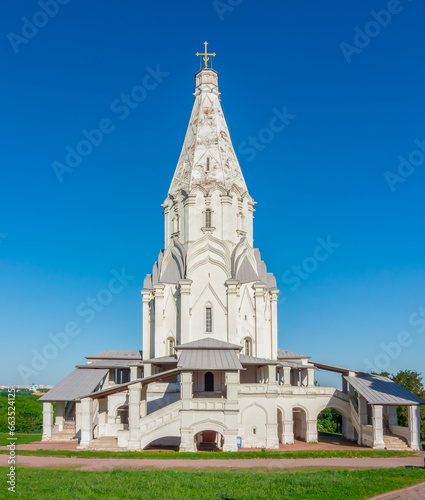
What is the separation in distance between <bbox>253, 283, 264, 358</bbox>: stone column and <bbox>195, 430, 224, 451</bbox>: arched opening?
21.5ft

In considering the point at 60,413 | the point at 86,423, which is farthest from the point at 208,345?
the point at 60,413

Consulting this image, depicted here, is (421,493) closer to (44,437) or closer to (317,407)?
(317,407)

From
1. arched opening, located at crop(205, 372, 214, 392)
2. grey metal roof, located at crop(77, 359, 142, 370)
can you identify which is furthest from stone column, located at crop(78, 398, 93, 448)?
Answer: arched opening, located at crop(205, 372, 214, 392)

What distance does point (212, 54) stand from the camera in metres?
42.3

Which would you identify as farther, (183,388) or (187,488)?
(183,388)

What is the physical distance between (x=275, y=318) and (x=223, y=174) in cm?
1105

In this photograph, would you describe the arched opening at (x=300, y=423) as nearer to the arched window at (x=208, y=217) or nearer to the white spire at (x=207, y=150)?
the arched window at (x=208, y=217)

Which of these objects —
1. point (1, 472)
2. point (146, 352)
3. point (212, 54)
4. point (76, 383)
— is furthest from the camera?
point (212, 54)

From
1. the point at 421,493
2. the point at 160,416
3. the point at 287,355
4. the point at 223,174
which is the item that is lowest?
the point at 421,493

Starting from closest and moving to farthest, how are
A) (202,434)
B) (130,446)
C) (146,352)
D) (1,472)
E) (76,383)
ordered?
(1,472)
(130,446)
(202,434)
(76,383)
(146,352)

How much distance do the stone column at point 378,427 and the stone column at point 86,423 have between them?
15.1m

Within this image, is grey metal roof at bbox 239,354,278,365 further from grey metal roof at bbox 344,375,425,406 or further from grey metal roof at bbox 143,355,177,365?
grey metal roof at bbox 344,375,425,406

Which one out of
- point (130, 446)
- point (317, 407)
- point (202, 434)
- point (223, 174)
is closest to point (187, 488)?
point (130, 446)

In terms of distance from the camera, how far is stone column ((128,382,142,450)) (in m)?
26.8
